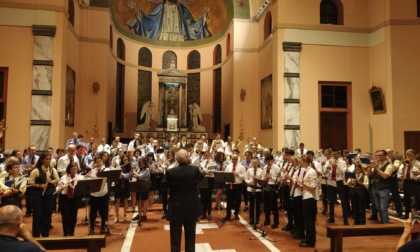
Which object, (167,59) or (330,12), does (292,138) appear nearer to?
(330,12)

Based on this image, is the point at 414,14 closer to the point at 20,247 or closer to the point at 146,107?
the point at 146,107

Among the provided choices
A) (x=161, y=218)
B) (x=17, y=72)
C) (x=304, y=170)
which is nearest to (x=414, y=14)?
(x=304, y=170)

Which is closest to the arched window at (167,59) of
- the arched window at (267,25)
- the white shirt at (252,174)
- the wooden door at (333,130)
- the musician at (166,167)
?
the arched window at (267,25)

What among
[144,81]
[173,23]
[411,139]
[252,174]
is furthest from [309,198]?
[173,23]

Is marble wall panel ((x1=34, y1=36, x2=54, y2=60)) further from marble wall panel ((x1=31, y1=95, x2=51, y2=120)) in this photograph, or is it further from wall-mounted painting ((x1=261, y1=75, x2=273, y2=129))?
wall-mounted painting ((x1=261, y1=75, x2=273, y2=129))

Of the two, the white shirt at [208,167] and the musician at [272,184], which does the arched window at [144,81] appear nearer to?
the white shirt at [208,167]

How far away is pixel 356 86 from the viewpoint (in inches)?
673

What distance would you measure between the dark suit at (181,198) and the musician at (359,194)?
17.3 feet

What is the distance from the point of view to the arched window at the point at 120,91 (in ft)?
76.1

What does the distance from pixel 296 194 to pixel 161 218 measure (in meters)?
4.29

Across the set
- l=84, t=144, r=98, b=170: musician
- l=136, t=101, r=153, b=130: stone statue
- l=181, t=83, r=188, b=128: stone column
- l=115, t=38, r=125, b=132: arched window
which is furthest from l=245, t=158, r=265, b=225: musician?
l=115, t=38, r=125, b=132: arched window

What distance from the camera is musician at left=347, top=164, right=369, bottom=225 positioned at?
9.13 meters

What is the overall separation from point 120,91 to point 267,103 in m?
10.4

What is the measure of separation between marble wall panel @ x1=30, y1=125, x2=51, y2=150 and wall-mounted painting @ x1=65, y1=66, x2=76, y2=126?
1.82m
